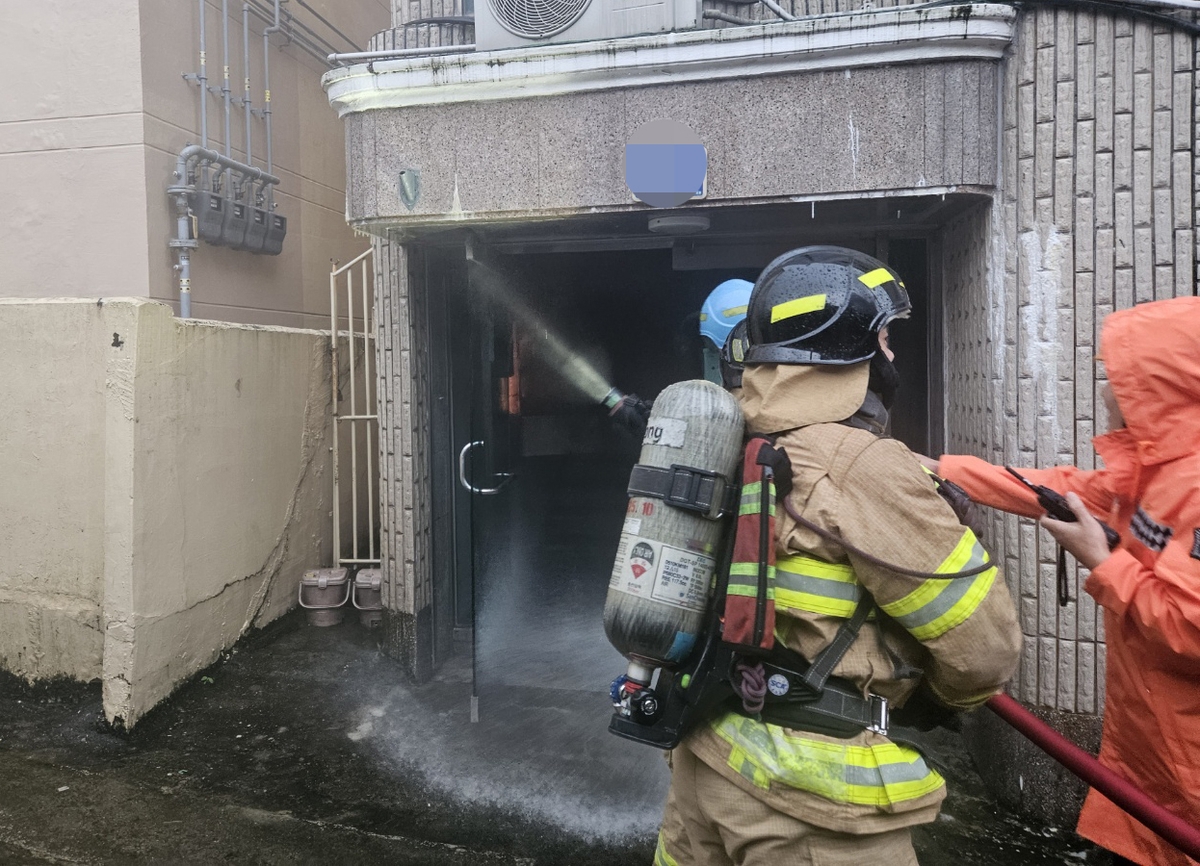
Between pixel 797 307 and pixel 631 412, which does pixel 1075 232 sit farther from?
pixel 797 307

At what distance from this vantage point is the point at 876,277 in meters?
1.86

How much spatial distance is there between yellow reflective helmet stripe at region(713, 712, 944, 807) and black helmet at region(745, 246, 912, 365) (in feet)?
2.64

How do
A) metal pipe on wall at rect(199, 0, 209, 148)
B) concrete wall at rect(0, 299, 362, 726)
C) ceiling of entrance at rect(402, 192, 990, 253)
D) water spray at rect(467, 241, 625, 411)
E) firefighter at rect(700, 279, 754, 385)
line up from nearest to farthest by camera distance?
firefighter at rect(700, 279, 754, 385)
ceiling of entrance at rect(402, 192, 990, 253)
concrete wall at rect(0, 299, 362, 726)
water spray at rect(467, 241, 625, 411)
metal pipe on wall at rect(199, 0, 209, 148)

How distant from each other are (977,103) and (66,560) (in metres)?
4.99

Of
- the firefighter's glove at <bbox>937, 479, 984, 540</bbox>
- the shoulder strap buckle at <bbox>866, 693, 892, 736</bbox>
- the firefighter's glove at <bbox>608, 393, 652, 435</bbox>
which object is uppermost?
the firefighter's glove at <bbox>608, 393, 652, 435</bbox>

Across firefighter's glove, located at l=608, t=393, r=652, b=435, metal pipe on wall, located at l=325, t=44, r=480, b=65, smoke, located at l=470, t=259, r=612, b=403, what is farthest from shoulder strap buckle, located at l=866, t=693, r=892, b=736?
metal pipe on wall, located at l=325, t=44, r=480, b=65

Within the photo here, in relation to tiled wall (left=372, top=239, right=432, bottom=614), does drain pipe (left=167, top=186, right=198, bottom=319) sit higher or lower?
higher

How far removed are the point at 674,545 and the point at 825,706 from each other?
17.6 inches

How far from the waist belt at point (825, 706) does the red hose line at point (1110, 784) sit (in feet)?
1.48

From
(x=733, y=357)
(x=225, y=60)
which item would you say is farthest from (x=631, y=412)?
(x=225, y=60)

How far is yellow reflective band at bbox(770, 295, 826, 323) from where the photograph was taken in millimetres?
1792

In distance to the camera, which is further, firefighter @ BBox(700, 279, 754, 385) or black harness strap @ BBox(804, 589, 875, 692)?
firefighter @ BBox(700, 279, 754, 385)

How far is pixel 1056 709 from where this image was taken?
3.25m

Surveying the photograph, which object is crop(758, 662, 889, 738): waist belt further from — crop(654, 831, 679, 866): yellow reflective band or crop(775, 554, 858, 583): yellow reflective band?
crop(654, 831, 679, 866): yellow reflective band
